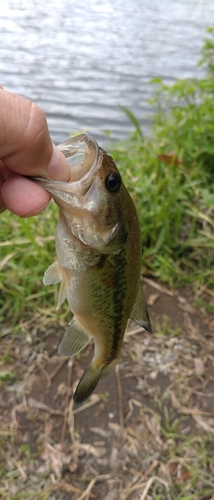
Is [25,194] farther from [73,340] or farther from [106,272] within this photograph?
[73,340]

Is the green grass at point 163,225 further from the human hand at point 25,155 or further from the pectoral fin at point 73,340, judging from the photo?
the human hand at point 25,155

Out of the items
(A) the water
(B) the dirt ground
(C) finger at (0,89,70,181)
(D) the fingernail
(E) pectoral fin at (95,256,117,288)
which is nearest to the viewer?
(C) finger at (0,89,70,181)

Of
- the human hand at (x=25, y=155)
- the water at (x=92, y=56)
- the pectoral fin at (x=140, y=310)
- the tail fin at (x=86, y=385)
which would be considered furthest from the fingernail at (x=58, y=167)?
the water at (x=92, y=56)

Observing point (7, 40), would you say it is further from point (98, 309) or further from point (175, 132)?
point (98, 309)

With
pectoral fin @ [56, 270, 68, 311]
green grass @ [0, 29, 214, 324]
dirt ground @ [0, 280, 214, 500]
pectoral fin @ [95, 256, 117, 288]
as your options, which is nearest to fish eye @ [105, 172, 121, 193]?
pectoral fin @ [95, 256, 117, 288]

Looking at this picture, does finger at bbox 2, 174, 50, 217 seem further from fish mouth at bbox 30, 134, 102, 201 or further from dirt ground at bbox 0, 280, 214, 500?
dirt ground at bbox 0, 280, 214, 500

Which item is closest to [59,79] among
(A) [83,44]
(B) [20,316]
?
(A) [83,44]
